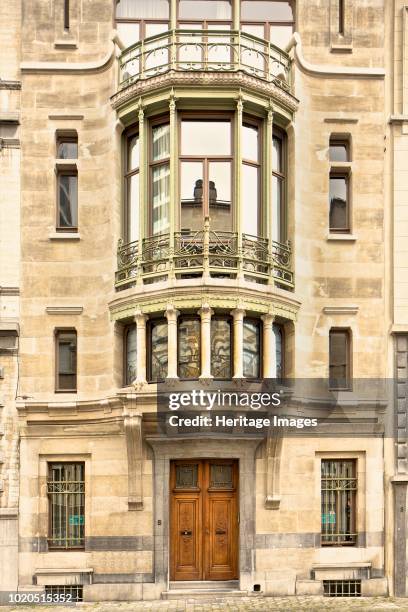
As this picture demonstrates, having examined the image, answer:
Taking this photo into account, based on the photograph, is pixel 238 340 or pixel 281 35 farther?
pixel 281 35

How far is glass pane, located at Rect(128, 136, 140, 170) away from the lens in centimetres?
2186

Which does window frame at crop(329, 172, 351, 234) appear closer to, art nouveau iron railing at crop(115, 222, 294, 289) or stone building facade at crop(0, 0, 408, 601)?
stone building facade at crop(0, 0, 408, 601)

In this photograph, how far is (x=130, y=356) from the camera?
2172cm

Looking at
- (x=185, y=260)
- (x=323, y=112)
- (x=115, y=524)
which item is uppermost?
(x=323, y=112)

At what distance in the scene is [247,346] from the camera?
21109 mm

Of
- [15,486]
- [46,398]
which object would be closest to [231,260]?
[46,398]

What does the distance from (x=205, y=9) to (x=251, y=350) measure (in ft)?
28.8

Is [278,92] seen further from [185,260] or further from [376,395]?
[376,395]

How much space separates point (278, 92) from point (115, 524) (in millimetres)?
11157

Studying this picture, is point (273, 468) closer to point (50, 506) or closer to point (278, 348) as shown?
point (278, 348)

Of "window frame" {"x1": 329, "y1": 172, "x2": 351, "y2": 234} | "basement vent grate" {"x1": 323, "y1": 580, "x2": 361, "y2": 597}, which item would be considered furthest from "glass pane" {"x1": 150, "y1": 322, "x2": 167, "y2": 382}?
"basement vent grate" {"x1": 323, "y1": 580, "x2": 361, "y2": 597}

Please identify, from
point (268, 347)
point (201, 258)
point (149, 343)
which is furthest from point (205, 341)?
point (201, 258)

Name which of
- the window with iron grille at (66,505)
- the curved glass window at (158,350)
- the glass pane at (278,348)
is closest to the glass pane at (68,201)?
the curved glass window at (158,350)

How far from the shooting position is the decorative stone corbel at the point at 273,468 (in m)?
21.0
